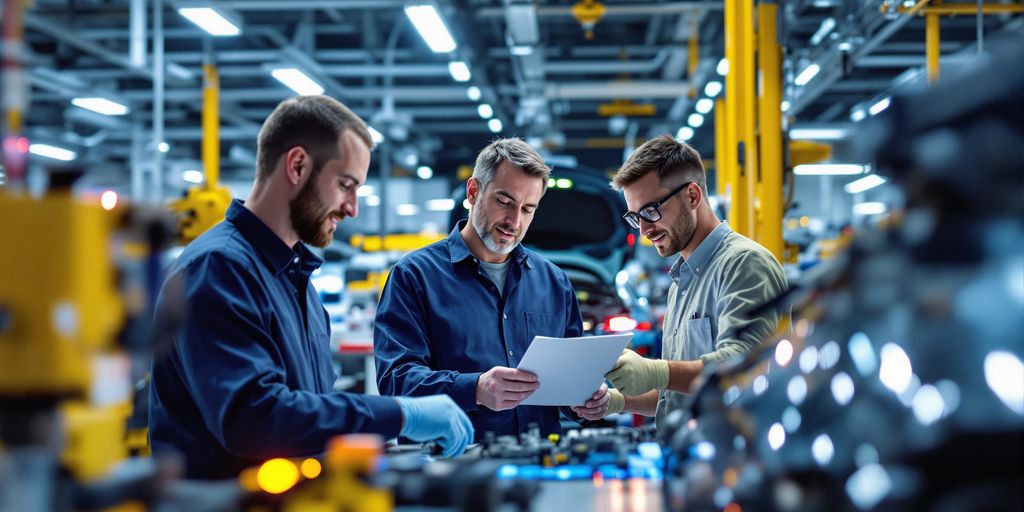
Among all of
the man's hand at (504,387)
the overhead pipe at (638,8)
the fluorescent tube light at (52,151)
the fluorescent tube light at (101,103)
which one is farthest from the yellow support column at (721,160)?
the fluorescent tube light at (52,151)

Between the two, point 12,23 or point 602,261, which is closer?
point 12,23

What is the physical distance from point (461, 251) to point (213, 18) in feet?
16.9

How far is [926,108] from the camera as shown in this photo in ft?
2.88

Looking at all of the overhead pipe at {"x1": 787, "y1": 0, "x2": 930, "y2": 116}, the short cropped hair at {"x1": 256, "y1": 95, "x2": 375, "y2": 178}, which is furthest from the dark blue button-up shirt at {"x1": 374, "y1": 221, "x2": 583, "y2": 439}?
the overhead pipe at {"x1": 787, "y1": 0, "x2": 930, "y2": 116}

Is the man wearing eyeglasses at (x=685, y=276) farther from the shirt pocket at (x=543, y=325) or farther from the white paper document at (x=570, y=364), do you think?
the shirt pocket at (x=543, y=325)

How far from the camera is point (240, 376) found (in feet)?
5.56

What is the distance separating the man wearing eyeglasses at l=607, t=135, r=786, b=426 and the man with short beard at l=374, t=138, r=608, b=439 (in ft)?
0.75

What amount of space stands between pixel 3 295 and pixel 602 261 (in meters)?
5.26

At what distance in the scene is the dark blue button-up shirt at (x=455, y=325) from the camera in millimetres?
2645

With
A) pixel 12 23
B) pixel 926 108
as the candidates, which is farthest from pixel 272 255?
pixel 926 108

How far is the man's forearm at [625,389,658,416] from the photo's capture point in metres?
2.86

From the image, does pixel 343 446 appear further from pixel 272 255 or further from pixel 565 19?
pixel 565 19

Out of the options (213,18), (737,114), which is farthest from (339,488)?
(213,18)

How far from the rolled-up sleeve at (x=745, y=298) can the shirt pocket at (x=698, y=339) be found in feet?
0.23
